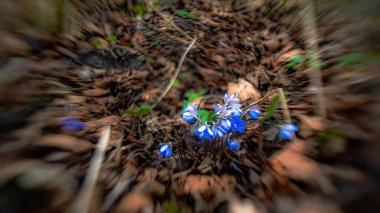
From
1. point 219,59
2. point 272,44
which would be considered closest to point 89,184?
point 219,59

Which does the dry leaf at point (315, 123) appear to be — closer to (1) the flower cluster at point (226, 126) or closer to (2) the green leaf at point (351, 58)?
(1) the flower cluster at point (226, 126)

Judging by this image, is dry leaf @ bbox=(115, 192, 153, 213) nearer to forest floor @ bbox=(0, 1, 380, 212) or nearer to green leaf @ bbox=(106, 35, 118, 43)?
forest floor @ bbox=(0, 1, 380, 212)

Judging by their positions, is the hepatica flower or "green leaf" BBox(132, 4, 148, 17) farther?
"green leaf" BBox(132, 4, 148, 17)

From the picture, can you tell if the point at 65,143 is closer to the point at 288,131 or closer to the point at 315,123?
the point at 288,131

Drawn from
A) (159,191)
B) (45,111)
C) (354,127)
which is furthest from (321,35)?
(45,111)

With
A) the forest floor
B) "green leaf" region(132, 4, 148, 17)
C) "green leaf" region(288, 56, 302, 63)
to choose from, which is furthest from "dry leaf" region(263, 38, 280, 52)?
"green leaf" region(132, 4, 148, 17)

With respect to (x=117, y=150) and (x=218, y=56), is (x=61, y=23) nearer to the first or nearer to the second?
(x=117, y=150)

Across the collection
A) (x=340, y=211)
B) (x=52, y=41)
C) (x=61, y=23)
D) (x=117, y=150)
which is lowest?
(x=340, y=211)
